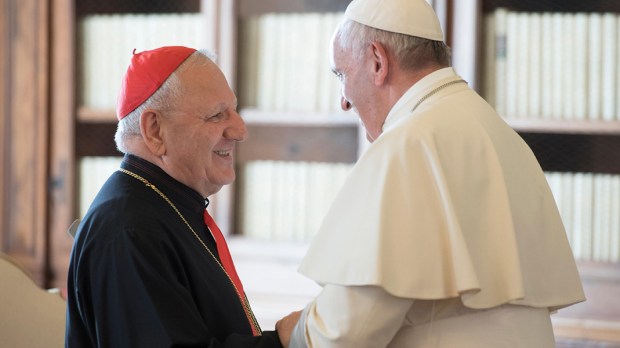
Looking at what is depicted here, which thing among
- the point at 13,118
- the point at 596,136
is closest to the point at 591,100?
the point at 596,136

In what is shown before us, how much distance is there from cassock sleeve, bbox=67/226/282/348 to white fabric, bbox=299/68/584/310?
0.80ft

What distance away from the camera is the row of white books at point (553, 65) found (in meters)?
3.41

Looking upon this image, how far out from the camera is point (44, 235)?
385 cm

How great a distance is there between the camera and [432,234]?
1684 mm

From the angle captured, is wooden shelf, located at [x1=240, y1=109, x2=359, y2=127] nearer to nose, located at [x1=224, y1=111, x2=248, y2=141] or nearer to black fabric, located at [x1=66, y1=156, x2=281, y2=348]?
nose, located at [x1=224, y1=111, x2=248, y2=141]

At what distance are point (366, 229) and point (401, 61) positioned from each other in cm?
40

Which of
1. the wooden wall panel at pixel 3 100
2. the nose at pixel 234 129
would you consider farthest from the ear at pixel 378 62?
the wooden wall panel at pixel 3 100

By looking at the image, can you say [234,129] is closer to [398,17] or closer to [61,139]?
[398,17]

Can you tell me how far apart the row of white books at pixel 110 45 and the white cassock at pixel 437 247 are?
2193 millimetres

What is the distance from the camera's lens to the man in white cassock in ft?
5.47

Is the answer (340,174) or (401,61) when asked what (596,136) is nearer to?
(340,174)

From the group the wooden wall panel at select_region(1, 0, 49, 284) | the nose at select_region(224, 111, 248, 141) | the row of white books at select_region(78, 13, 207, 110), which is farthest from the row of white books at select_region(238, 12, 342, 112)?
the nose at select_region(224, 111, 248, 141)

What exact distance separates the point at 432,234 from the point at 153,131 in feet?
2.03

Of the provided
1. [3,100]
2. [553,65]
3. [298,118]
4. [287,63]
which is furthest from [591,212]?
[3,100]
